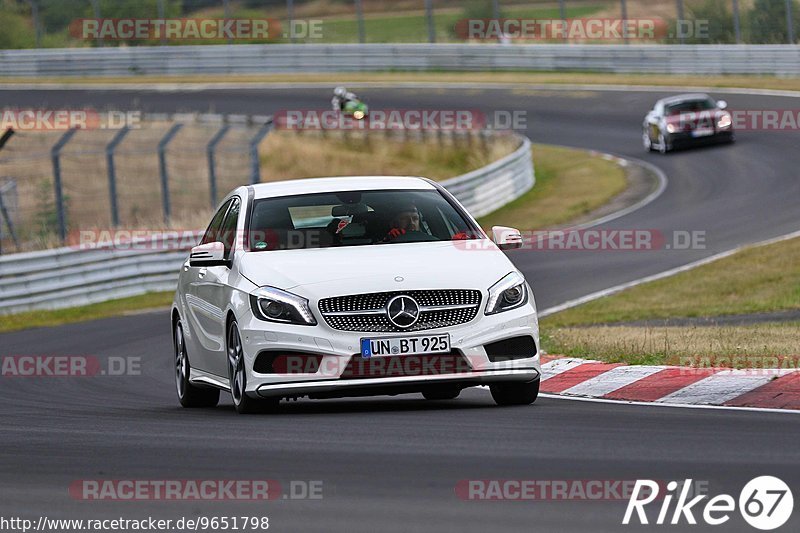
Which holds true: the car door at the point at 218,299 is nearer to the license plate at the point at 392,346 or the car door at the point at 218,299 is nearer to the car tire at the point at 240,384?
the car tire at the point at 240,384

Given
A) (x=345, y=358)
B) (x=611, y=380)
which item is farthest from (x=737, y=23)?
(x=345, y=358)

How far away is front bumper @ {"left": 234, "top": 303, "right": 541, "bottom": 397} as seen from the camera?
30.0 feet

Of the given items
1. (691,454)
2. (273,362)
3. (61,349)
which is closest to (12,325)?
(61,349)

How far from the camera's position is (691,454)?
7078 millimetres

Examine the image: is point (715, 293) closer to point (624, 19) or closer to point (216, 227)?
point (216, 227)

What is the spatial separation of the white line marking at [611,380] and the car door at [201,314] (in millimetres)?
2444

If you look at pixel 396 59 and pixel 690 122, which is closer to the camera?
pixel 690 122

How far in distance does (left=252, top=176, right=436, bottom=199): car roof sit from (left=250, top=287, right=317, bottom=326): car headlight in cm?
129

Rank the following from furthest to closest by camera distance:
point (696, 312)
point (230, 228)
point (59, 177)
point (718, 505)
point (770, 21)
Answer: point (770, 21) → point (59, 177) → point (696, 312) → point (230, 228) → point (718, 505)

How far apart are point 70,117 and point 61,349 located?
26727mm

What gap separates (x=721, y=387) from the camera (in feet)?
31.9

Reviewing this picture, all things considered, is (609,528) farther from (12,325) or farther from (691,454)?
(12,325)

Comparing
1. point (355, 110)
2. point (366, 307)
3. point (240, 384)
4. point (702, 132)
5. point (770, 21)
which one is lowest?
point (702, 132)

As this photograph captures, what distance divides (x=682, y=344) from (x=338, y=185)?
3.55 metres
